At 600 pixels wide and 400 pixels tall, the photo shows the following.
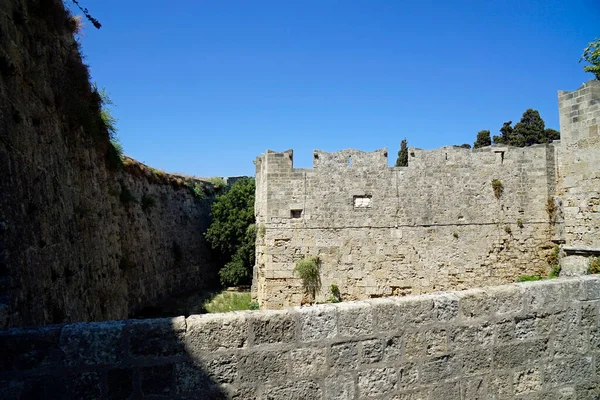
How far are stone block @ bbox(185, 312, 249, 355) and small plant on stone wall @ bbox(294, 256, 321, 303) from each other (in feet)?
37.0

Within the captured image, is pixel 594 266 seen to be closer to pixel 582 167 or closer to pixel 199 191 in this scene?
pixel 582 167

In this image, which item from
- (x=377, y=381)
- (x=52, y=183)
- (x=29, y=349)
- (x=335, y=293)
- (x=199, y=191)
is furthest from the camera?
(x=199, y=191)

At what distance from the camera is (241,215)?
21562mm

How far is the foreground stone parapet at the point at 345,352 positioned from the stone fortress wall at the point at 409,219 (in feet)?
34.8

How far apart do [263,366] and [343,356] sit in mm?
532

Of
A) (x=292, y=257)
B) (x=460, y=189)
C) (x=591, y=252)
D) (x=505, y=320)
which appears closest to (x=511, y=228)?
(x=460, y=189)

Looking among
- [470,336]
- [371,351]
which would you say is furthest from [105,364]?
[470,336]

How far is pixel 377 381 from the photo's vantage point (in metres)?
2.77

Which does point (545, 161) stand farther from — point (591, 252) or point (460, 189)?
point (591, 252)

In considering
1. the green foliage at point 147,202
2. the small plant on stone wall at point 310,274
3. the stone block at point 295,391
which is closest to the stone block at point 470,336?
the stone block at point 295,391

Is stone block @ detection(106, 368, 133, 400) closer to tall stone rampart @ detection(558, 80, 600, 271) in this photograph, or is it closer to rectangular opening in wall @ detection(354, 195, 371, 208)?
tall stone rampart @ detection(558, 80, 600, 271)

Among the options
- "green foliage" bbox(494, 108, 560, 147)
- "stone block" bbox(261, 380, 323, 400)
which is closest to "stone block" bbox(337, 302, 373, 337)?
"stone block" bbox(261, 380, 323, 400)

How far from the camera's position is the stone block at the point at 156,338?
7.84ft

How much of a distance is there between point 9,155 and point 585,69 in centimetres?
2553
